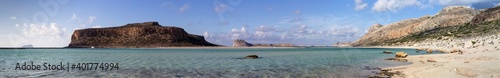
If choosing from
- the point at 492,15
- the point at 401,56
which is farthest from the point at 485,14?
the point at 401,56

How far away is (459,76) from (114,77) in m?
19.1

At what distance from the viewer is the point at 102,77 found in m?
22.4

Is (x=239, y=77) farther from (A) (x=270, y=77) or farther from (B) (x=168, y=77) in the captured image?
(B) (x=168, y=77)

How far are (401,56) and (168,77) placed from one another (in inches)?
1356

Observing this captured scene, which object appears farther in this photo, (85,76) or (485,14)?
(485,14)

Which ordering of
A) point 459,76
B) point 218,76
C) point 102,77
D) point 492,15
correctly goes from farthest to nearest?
point 492,15, point 218,76, point 102,77, point 459,76

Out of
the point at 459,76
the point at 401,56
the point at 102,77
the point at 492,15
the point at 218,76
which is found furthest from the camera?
the point at 492,15

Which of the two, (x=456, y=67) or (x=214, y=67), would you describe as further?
(x=214, y=67)

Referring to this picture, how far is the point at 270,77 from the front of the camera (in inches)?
911

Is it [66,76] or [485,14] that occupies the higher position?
[485,14]

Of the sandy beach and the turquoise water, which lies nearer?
the sandy beach

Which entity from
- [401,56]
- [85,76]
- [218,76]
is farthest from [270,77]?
[401,56]

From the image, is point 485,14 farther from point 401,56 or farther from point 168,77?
point 168,77

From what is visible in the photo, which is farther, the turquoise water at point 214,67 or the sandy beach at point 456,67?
the turquoise water at point 214,67
